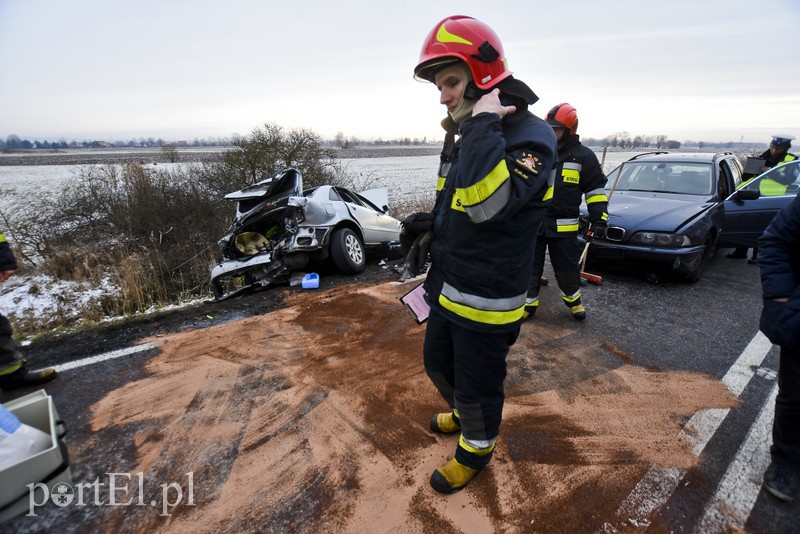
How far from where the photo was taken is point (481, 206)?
1447mm

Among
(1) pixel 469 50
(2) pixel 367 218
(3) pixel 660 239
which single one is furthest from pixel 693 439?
(2) pixel 367 218

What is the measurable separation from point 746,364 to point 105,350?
19.0 feet

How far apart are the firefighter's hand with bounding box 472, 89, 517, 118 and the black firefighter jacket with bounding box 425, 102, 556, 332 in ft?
0.12

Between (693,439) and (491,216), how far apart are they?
6.91 ft

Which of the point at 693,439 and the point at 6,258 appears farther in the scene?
the point at 6,258

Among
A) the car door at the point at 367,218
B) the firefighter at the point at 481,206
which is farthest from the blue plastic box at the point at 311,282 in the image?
the firefighter at the point at 481,206

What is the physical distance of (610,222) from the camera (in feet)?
16.9

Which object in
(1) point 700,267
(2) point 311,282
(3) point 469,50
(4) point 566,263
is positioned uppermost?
(3) point 469,50

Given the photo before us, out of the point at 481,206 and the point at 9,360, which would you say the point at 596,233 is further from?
the point at 9,360

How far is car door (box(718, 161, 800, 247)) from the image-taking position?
5301mm

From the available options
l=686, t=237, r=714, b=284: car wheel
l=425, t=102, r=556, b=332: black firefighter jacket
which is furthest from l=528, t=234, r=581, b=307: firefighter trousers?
l=425, t=102, r=556, b=332: black firefighter jacket

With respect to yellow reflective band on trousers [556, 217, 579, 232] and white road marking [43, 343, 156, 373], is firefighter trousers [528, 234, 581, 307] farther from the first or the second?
white road marking [43, 343, 156, 373]

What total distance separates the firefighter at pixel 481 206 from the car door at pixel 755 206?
5453 mm

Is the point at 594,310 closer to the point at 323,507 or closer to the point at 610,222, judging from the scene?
the point at 610,222
